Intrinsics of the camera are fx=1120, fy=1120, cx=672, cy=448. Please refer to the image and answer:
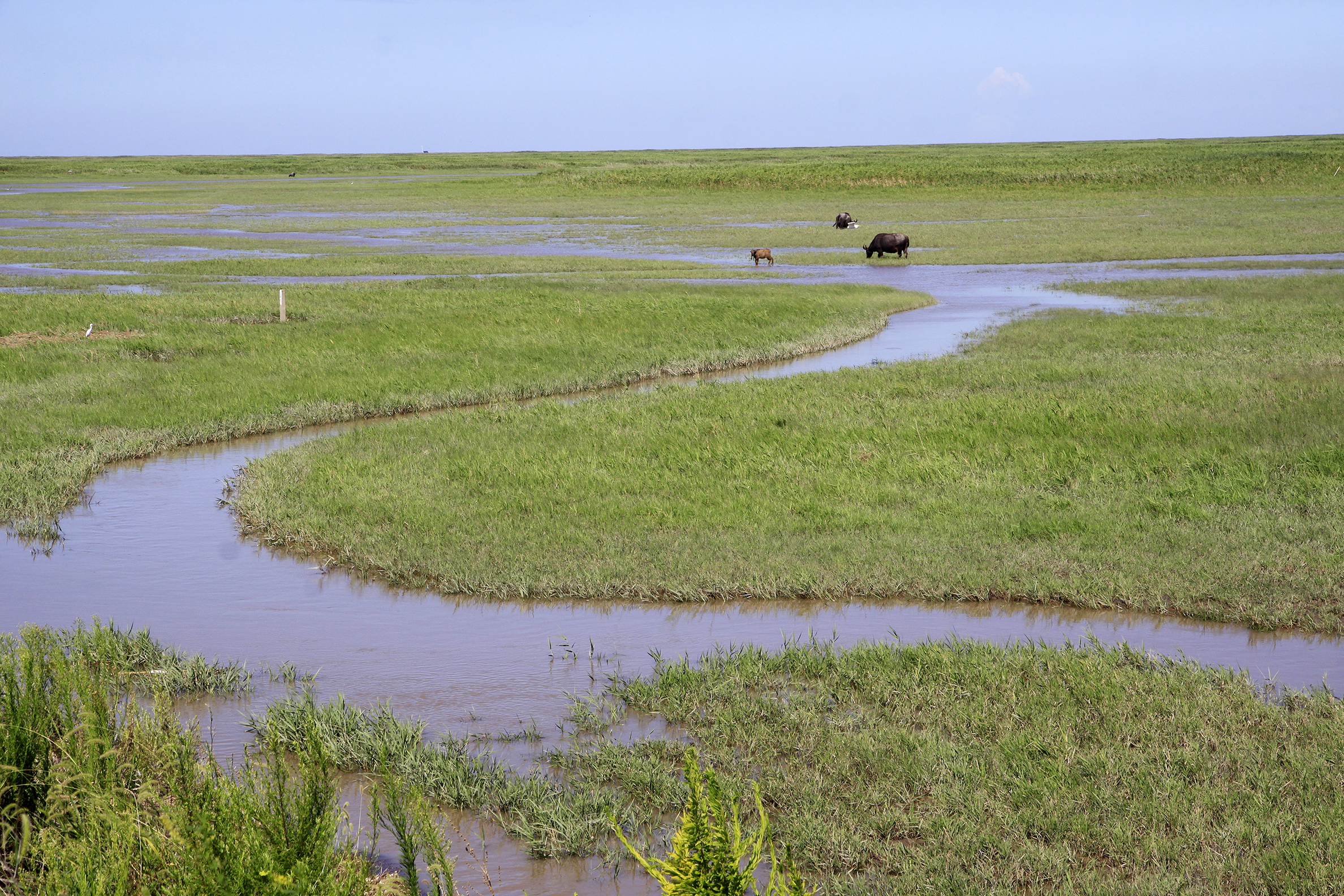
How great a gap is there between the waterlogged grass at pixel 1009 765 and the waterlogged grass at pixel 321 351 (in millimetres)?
9045

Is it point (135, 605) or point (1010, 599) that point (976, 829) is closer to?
point (1010, 599)

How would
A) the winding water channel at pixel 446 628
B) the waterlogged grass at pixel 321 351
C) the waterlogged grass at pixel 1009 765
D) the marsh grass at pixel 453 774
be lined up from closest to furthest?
1. the waterlogged grass at pixel 1009 765
2. the marsh grass at pixel 453 774
3. the winding water channel at pixel 446 628
4. the waterlogged grass at pixel 321 351

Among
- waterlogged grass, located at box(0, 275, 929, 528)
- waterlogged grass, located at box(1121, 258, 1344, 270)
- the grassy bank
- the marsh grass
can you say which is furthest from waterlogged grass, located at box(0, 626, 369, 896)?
waterlogged grass, located at box(1121, 258, 1344, 270)

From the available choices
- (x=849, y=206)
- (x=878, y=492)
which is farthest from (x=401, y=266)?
(x=849, y=206)

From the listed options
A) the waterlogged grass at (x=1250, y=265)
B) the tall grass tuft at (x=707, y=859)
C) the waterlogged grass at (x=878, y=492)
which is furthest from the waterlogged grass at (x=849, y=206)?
the tall grass tuft at (x=707, y=859)

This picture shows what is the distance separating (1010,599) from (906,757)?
11.5ft

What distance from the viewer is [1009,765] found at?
20.5 ft

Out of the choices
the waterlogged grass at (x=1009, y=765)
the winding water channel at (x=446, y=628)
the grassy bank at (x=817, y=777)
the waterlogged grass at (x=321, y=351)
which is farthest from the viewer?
the waterlogged grass at (x=321, y=351)

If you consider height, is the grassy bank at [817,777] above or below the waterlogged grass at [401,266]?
below

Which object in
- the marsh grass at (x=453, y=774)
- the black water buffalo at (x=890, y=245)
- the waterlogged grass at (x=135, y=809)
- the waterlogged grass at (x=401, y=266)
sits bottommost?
the marsh grass at (x=453, y=774)

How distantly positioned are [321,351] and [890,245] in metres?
25.7

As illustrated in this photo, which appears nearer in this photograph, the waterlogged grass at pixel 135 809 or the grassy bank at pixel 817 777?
the waterlogged grass at pixel 135 809

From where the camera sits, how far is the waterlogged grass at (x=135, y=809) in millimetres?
4020

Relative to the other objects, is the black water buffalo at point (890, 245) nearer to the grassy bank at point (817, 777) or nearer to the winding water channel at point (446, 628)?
the winding water channel at point (446, 628)
